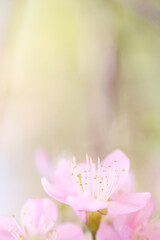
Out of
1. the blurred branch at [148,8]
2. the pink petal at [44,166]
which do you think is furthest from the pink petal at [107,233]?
the blurred branch at [148,8]

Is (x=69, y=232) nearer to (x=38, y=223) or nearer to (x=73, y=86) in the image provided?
(x=38, y=223)

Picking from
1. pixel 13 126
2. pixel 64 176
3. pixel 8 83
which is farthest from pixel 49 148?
pixel 64 176

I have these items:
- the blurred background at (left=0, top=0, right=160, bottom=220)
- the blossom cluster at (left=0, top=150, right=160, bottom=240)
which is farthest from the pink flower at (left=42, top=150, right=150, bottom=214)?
the blurred background at (left=0, top=0, right=160, bottom=220)

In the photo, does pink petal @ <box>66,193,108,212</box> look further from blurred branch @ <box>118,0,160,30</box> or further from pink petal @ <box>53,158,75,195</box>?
blurred branch @ <box>118,0,160,30</box>

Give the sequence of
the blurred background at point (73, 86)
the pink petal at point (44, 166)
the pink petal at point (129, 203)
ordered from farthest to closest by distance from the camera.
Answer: the blurred background at point (73, 86) < the pink petal at point (44, 166) < the pink petal at point (129, 203)

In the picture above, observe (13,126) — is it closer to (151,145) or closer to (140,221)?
(151,145)

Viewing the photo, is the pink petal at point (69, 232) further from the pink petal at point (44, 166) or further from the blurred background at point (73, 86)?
the blurred background at point (73, 86)

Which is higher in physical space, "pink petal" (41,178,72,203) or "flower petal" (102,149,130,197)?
"flower petal" (102,149,130,197)
